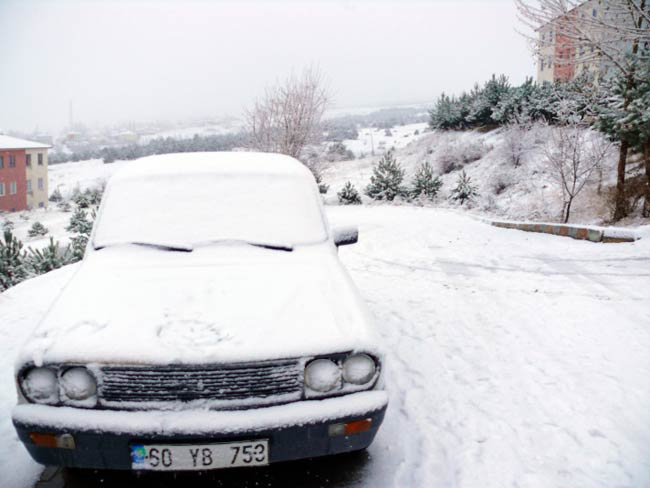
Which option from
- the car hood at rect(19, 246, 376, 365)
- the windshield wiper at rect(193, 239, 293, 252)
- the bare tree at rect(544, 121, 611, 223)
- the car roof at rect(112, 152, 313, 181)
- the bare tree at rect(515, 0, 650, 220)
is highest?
the bare tree at rect(515, 0, 650, 220)

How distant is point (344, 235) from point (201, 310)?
64.9 inches

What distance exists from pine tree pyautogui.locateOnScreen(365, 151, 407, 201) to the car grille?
20.0 meters

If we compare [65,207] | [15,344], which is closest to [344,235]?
[15,344]

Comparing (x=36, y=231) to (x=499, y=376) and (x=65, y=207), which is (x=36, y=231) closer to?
(x=65, y=207)

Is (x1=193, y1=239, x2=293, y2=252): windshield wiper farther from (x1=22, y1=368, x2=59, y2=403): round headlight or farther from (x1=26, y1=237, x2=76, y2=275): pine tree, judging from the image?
(x1=26, y1=237, x2=76, y2=275): pine tree

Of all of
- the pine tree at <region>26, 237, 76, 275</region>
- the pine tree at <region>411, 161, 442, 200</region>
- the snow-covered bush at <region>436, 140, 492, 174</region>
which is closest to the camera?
the pine tree at <region>26, 237, 76, 275</region>

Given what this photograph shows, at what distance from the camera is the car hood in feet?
7.97

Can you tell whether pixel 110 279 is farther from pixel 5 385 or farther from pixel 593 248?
pixel 593 248

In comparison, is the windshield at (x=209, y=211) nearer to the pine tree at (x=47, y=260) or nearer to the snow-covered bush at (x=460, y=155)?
the pine tree at (x=47, y=260)

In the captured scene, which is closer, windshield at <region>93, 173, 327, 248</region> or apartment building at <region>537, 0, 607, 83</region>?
windshield at <region>93, 173, 327, 248</region>

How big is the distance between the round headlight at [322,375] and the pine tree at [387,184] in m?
19.9

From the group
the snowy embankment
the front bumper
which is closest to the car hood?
the front bumper

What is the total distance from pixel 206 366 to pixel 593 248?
8428mm

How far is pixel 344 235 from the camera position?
4086 mm
